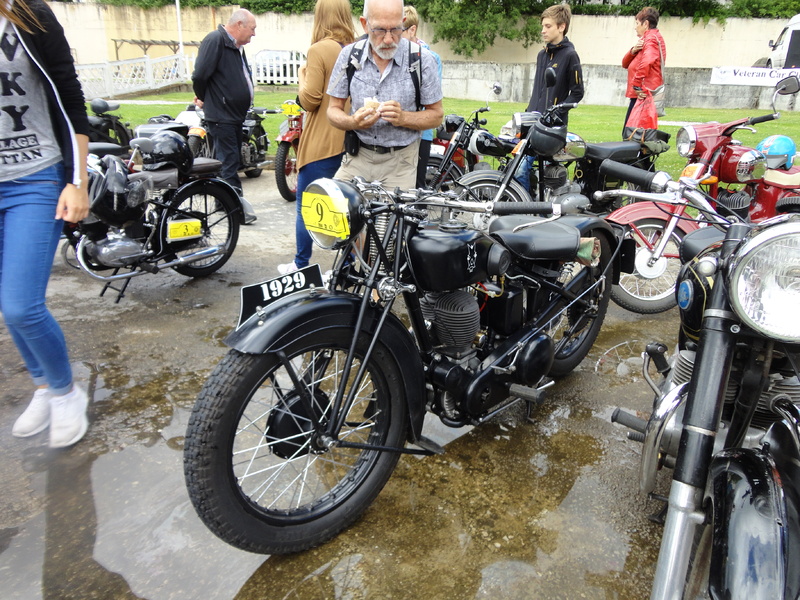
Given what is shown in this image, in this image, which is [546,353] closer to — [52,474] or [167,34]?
[52,474]

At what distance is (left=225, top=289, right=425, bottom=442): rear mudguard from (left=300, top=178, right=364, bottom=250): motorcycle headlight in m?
0.19

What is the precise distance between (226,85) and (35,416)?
374 cm

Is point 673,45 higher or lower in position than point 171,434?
higher

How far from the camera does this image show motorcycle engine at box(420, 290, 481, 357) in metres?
2.37

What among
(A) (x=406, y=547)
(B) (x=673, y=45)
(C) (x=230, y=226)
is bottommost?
(A) (x=406, y=547)

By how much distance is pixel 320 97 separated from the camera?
3.78 meters

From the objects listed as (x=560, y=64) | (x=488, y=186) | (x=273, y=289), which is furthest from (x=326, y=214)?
(x=560, y=64)

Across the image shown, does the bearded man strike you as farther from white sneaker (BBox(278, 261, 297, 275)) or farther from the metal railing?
the metal railing

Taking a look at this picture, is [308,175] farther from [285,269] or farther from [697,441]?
[697,441]

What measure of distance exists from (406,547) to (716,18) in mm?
32804

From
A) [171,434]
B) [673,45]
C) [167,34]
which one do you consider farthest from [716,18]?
[171,434]

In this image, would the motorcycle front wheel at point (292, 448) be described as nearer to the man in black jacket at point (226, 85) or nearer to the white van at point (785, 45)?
the man in black jacket at point (226, 85)

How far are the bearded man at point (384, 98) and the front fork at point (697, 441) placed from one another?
2.11 metres

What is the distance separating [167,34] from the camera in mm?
31141
